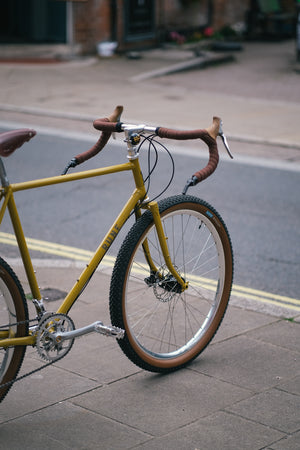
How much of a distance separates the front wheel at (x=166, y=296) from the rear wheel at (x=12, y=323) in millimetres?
490

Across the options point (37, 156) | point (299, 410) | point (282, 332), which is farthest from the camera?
point (37, 156)

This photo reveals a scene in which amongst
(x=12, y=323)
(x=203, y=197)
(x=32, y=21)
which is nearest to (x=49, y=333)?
(x=12, y=323)

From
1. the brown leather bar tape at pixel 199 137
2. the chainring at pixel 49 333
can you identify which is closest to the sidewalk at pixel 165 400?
the chainring at pixel 49 333

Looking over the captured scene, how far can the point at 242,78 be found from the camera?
18625mm

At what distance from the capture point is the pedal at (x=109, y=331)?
13.6 feet

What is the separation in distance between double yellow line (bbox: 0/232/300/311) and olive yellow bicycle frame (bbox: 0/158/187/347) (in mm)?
1424

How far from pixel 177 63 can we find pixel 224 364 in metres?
16.0

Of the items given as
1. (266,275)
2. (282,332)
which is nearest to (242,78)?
(266,275)

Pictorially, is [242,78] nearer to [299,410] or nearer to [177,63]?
[177,63]

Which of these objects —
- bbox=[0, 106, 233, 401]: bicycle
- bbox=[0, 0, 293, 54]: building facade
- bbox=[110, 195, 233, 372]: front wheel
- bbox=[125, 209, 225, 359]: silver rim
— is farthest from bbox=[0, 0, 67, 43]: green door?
bbox=[0, 106, 233, 401]: bicycle

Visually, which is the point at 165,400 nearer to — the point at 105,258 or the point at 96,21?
the point at 105,258

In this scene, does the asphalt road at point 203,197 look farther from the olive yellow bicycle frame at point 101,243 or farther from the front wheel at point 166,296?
the olive yellow bicycle frame at point 101,243

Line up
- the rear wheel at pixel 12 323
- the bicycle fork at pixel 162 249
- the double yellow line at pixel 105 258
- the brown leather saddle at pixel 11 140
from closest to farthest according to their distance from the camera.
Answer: the brown leather saddle at pixel 11 140, the rear wheel at pixel 12 323, the bicycle fork at pixel 162 249, the double yellow line at pixel 105 258

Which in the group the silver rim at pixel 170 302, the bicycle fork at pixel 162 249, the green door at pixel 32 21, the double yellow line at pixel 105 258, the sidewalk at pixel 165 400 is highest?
the green door at pixel 32 21
